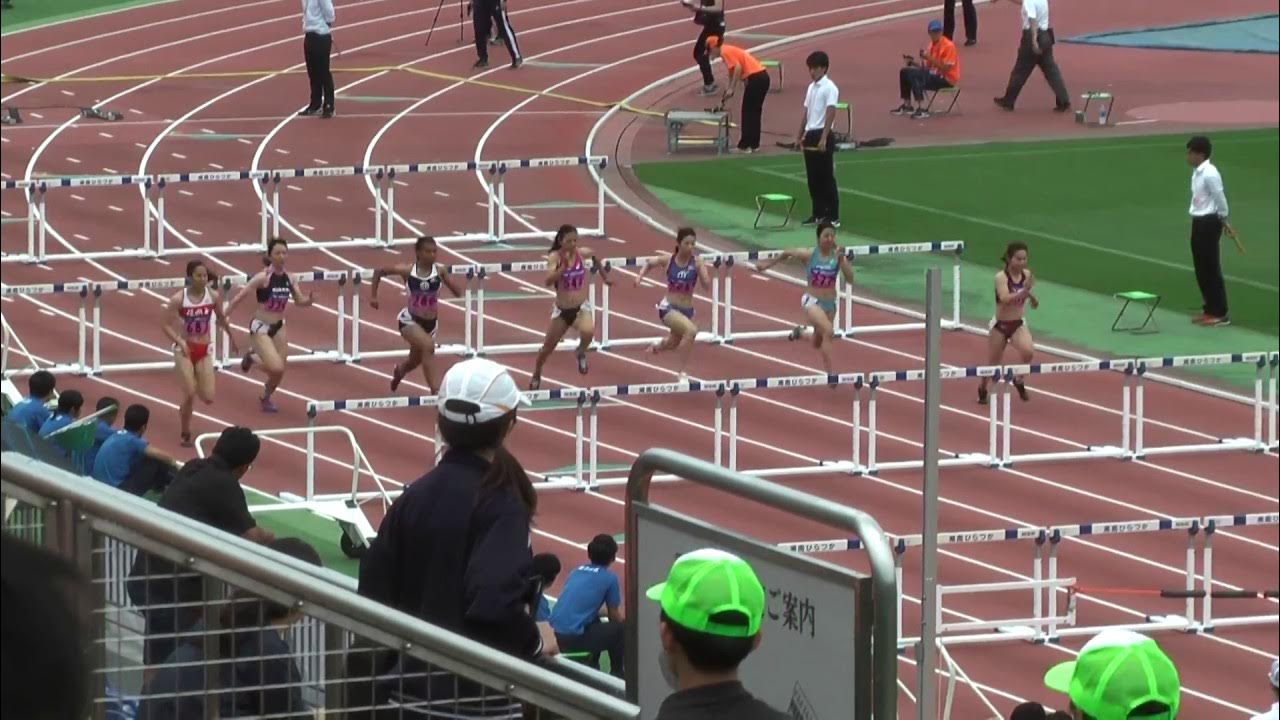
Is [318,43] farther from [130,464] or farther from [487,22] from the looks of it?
[130,464]

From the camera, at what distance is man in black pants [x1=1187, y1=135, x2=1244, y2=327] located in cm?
1401

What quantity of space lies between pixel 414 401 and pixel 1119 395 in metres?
6.45

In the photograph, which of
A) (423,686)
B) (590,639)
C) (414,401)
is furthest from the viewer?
(414,401)

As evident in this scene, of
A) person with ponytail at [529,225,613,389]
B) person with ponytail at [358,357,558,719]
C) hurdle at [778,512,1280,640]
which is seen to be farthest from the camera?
person with ponytail at [529,225,613,389]

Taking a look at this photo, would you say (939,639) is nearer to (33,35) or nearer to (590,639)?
(590,639)

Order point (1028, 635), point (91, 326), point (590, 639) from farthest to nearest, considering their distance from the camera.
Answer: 1. point (91, 326)
2. point (1028, 635)
3. point (590, 639)

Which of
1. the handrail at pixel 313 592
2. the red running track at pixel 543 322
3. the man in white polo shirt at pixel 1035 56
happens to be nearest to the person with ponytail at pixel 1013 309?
the red running track at pixel 543 322

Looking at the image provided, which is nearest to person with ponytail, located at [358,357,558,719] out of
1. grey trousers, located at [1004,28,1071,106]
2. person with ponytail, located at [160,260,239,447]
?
grey trousers, located at [1004,28,1071,106]

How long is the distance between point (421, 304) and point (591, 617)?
682cm

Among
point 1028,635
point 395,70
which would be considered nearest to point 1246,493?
point 1028,635

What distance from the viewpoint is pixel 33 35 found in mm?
16047

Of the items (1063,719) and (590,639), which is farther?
(590,639)

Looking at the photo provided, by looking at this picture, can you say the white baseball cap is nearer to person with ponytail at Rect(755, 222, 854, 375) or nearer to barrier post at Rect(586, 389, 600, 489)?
barrier post at Rect(586, 389, 600, 489)

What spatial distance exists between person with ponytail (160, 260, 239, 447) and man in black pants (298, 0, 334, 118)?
2.38 meters
